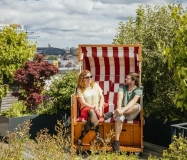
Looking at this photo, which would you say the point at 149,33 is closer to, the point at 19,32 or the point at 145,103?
the point at 145,103

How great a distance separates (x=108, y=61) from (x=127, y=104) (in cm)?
176

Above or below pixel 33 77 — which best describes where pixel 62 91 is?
below

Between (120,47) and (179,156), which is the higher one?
(120,47)

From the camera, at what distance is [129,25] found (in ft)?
28.8

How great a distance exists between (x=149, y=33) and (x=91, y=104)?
197 centimetres

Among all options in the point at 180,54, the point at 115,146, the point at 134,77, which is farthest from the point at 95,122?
the point at 180,54

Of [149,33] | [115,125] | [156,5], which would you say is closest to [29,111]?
[115,125]

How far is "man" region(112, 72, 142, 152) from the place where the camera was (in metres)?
6.05

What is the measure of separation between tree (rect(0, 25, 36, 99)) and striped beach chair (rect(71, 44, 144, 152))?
9.27 feet

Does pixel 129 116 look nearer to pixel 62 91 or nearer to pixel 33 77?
pixel 62 91

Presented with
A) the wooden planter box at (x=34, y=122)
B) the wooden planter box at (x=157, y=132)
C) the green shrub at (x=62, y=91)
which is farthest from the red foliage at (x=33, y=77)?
the wooden planter box at (x=157, y=132)

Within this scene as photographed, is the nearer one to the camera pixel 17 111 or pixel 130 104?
pixel 130 104

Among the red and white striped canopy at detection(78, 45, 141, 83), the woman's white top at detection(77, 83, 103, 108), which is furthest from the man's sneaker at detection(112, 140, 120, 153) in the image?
the red and white striped canopy at detection(78, 45, 141, 83)

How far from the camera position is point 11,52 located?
9.74 m
